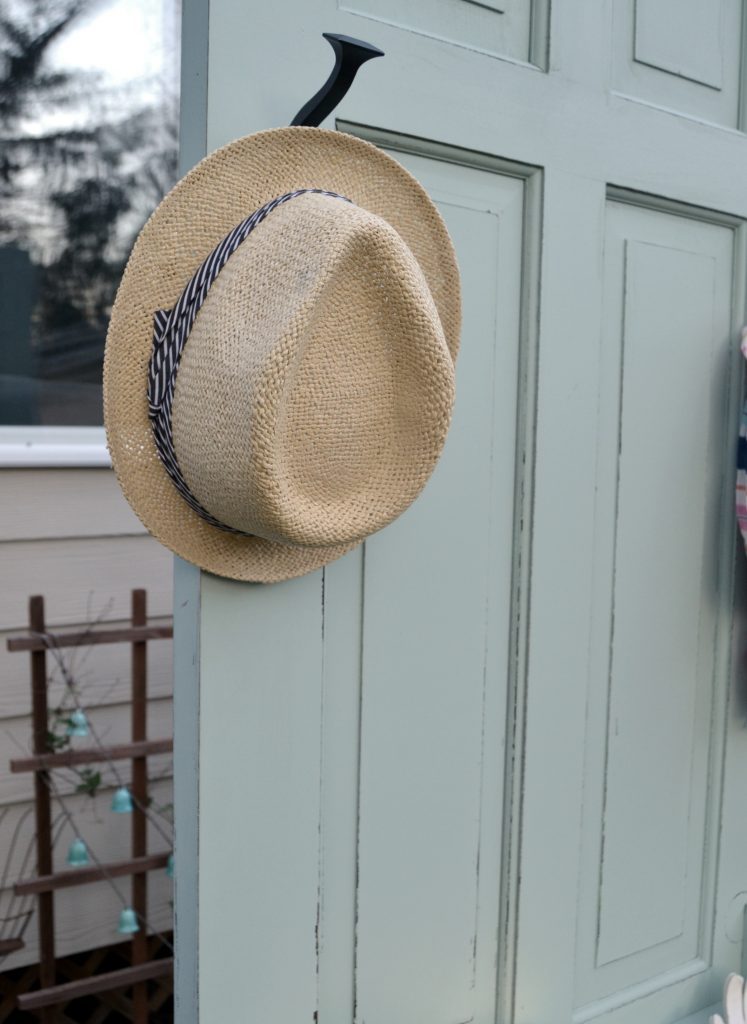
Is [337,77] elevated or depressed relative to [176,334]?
elevated

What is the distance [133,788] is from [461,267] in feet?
4.61

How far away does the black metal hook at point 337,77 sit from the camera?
2.56ft

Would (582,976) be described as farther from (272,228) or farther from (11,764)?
(11,764)

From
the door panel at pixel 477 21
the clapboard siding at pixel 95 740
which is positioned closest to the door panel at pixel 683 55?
the door panel at pixel 477 21

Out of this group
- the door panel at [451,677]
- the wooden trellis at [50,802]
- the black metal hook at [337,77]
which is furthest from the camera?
the wooden trellis at [50,802]

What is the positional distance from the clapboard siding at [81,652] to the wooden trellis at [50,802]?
0.27ft

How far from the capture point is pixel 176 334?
2.48 ft

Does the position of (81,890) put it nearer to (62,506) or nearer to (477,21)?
(62,506)

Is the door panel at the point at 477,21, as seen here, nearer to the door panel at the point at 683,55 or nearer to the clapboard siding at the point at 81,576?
the door panel at the point at 683,55

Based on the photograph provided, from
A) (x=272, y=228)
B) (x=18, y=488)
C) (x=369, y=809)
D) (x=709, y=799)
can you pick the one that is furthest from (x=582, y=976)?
(x=18, y=488)

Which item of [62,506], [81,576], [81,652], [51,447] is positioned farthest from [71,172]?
[81,652]

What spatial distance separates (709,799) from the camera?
133 cm

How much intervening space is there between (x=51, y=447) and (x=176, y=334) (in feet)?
4.12

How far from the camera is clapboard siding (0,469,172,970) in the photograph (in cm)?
189
